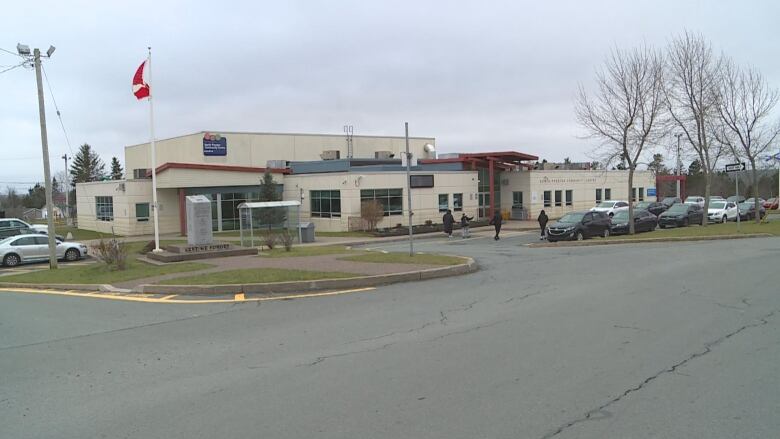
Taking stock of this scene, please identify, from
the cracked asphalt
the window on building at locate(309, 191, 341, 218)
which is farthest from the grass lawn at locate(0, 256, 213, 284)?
the window on building at locate(309, 191, 341, 218)

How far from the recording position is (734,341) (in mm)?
7223

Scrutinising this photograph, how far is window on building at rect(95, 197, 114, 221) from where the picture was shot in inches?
1715

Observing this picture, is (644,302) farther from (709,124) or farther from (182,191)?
(182,191)

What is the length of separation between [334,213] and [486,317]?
31.2 meters

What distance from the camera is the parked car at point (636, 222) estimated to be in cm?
3153

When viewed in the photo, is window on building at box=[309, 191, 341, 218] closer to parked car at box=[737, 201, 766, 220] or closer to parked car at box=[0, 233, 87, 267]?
parked car at box=[0, 233, 87, 267]

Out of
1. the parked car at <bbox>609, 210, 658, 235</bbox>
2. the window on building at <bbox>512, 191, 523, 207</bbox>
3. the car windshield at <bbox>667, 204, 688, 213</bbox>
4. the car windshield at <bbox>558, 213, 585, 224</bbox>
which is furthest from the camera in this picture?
the window on building at <bbox>512, 191, 523, 207</bbox>

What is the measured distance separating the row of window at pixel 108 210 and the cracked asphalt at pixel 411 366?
31247 mm

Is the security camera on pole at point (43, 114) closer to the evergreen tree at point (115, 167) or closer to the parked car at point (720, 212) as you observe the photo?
the parked car at point (720, 212)

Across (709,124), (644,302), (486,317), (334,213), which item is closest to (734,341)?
(644,302)

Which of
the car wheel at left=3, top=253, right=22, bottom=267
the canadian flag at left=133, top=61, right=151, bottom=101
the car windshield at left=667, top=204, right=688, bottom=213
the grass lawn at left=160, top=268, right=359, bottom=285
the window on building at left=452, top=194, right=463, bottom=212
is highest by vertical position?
the canadian flag at left=133, top=61, right=151, bottom=101

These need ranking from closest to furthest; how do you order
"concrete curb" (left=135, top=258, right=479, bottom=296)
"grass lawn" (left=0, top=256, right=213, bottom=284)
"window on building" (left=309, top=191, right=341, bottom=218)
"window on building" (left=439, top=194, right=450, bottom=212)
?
1. "concrete curb" (left=135, top=258, right=479, bottom=296)
2. "grass lawn" (left=0, top=256, right=213, bottom=284)
3. "window on building" (left=309, top=191, right=341, bottom=218)
4. "window on building" (left=439, top=194, right=450, bottom=212)

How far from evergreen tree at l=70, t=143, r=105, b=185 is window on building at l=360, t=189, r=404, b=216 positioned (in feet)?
255

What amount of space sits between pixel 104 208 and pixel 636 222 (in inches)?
1510
